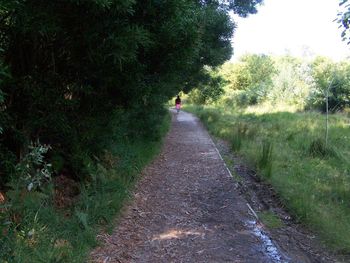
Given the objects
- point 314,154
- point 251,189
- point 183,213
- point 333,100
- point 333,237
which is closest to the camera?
point 333,237

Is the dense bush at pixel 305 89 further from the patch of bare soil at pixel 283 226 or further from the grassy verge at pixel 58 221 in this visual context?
the grassy verge at pixel 58 221

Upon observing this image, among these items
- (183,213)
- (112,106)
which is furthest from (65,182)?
(183,213)

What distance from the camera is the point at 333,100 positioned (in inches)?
1140

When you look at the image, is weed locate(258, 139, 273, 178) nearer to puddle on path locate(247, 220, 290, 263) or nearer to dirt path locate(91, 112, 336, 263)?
dirt path locate(91, 112, 336, 263)

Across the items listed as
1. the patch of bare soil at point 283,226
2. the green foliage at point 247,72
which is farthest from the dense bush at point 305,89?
the green foliage at point 247,72

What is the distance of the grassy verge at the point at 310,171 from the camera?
6.21 metres

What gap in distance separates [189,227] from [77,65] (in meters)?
3.00

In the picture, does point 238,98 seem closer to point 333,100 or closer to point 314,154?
point 333,100

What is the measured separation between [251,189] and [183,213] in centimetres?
225

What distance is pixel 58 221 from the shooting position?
5.00 metres

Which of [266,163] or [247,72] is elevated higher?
[247,72]

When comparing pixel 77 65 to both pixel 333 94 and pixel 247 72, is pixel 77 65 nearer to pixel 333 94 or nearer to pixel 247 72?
pixel 333 94

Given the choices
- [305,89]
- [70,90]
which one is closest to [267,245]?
[70,90]

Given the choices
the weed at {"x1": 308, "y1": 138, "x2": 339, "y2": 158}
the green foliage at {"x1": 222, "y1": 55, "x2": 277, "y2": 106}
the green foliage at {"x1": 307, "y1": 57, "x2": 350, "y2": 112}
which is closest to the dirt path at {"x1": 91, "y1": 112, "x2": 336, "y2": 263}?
the weed at {"x1": 308, "y1": 138, "x2": 339, "y2": 158}
